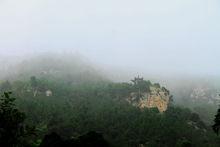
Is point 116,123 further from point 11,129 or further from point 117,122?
point 11,129

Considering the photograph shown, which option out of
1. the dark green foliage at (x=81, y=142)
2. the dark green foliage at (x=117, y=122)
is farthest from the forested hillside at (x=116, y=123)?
the dark green foliage at (x=81, y=142)

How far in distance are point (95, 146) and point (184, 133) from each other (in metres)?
79.4

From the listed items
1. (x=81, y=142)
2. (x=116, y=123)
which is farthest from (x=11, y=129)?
(x=116, y=123)

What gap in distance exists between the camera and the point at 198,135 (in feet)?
516

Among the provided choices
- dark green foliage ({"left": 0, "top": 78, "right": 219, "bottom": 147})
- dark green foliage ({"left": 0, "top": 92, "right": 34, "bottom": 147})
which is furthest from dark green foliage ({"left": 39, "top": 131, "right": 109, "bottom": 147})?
dark green foliage ({"left": 0, "top": 78, "right": 219, "bottom": 147})

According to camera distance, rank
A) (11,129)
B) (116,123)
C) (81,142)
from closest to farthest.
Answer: (11,129) < (81,142) < (116,123)

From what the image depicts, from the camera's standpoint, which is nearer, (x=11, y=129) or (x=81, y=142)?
(x=11, y=129)

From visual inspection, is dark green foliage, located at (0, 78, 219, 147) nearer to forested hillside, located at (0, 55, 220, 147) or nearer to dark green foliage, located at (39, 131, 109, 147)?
forested hillside, located at (0, 55, 220, 147)

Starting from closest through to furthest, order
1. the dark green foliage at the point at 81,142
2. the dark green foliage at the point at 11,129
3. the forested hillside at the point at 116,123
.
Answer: the dark green foliage at the point at 11,129
the dark green foliage at the point at 81,142
the forested hillside at the point at 116,123

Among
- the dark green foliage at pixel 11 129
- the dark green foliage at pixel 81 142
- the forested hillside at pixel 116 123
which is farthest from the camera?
the forested hillside at pixel 116 123

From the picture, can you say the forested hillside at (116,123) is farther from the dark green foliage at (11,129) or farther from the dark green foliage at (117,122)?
the dark green foliage at (11,129)

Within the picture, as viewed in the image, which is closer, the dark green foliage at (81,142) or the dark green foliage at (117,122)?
the dark green foliage at (81,142)

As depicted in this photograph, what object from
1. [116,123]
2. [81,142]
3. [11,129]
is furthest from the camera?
[116,123]

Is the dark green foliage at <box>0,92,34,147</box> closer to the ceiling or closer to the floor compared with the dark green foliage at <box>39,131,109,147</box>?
closer to the ceiling
